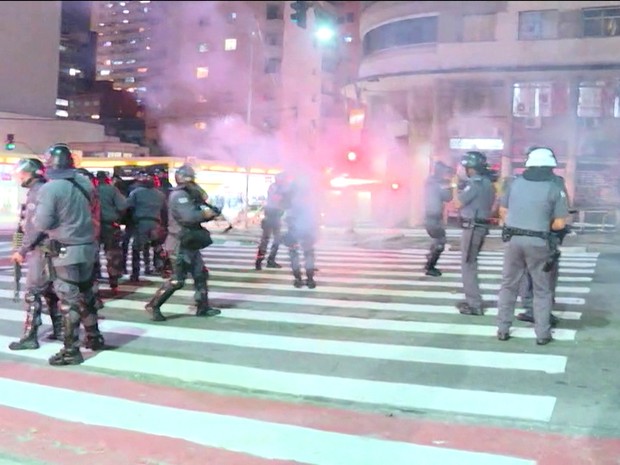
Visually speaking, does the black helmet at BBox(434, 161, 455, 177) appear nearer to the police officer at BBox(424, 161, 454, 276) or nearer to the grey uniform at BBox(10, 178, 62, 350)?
the police officer at BBox(424, 161, 454, 276)

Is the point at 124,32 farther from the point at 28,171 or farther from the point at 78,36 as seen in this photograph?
the point at 28,171

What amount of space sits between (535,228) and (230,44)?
6.59m

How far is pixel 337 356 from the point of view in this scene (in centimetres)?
499

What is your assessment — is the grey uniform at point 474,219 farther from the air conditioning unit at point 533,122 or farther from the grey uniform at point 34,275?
the air conditioning unit at point 533,122

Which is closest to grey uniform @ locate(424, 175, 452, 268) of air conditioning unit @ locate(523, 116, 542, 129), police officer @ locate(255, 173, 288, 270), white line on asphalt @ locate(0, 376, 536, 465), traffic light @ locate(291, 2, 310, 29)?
police officer @ locate(255, 173, 288, 270)

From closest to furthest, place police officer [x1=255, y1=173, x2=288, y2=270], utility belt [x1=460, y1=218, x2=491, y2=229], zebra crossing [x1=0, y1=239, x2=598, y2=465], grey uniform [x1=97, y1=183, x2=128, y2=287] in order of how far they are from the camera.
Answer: zebra crossing [x1=0, y1=239, x2=598, y2=465]
utility belt [x1=460, y1=218, x2=491, y2=229]
grey uniform [x1=97, y1=183, x2=128, y2=287]
police officer [x1=255, y1=173, x2=288, y2=270]

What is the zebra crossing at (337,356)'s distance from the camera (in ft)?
12.1

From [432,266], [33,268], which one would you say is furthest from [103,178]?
[432,266]

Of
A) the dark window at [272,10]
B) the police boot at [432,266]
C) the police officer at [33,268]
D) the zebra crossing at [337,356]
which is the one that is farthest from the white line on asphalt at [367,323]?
the dark window at [272,10]

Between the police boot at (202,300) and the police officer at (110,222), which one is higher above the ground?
the police officer at (110,222)

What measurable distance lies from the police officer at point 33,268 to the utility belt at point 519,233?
3.54 metres

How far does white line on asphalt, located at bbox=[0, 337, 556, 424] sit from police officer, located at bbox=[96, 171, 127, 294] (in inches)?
105

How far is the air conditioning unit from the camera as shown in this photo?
1957 cm

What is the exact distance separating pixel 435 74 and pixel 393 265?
1195 centimetres
